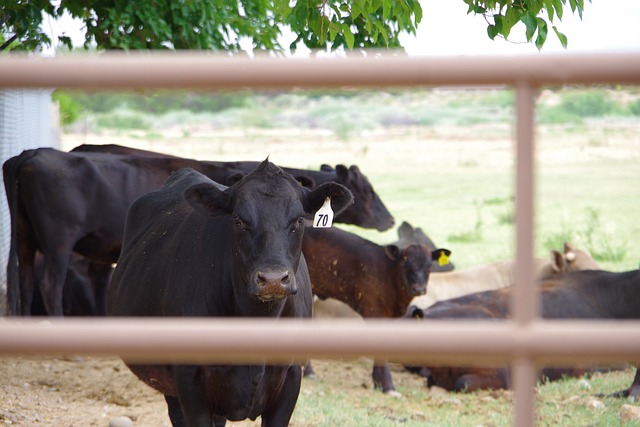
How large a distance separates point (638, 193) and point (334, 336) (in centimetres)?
2200

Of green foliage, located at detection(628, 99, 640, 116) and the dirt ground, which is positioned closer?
the dirt ground

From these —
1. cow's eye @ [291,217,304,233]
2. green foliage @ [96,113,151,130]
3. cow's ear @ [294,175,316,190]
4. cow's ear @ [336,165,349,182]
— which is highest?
green foliage @ [96,113,151,130]

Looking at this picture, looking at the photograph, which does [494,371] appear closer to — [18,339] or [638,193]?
[18,339]

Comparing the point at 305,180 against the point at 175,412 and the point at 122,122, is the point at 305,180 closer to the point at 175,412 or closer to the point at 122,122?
the point at 175,412

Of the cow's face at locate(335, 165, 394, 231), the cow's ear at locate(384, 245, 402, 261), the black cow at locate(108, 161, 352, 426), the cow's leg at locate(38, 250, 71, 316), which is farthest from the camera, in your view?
the cow's face at locate(335, 165, 394, 231)

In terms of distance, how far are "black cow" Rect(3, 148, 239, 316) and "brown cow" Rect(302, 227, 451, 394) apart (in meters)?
1.08

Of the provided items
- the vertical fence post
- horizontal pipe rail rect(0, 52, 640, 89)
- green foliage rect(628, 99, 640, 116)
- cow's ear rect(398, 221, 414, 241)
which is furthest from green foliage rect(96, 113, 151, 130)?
the vertical fence post

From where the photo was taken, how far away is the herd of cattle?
4.62 meters

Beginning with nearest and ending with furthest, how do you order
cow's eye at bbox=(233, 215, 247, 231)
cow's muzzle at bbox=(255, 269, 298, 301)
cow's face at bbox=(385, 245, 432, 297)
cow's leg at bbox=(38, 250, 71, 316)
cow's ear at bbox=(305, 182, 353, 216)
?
1. cow's muzzle at bbox=(255, 269, 298, 301)
2. cow's eye at bbox=(233, 215, 247, 231)
3. cow's ear at bbox=(305, 182, 353, 216)
4. cow's face at bbox=(385, 245, 432, 297)
5. cow's leg at bbox=(38, 250, 71, 316)

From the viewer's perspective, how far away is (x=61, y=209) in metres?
8.80

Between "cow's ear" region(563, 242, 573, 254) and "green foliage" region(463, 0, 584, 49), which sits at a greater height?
"green foliage" region(463, 0, 584, 49)

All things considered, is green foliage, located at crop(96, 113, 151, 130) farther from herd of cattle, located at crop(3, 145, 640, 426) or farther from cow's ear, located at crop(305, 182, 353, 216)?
cow's ear, located at crop(305, 182, 353, 216)

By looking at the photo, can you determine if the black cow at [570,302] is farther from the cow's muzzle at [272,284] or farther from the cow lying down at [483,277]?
the cow's muzzle at [272,284]

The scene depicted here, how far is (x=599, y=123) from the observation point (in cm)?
3475
